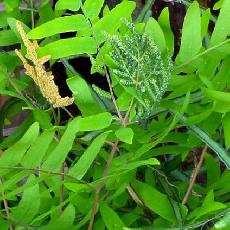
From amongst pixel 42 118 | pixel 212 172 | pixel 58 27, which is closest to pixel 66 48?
pixel 58 27

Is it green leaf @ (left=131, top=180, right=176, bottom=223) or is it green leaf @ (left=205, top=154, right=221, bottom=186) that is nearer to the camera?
green leaf @ (left=131, top=180, right=176, bottom=223)

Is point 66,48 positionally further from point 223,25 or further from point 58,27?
point 223,25

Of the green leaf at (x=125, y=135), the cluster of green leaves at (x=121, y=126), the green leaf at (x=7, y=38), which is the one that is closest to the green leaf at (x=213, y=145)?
the cluster of green leaves at (x=121, y=126)

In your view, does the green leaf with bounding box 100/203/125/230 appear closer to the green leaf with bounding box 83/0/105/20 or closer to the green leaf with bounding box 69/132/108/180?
the green leaf with bounding box 69/132/108/180

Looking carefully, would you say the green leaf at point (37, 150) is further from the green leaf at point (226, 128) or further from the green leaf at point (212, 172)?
the green leaf at point (212, 172)

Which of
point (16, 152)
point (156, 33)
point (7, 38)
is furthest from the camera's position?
point (7, 38)

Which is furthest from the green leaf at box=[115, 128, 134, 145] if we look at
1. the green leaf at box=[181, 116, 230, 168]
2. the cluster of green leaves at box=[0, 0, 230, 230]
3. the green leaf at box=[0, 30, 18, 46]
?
the green leaf at box=[0, 30, 18, 46]
